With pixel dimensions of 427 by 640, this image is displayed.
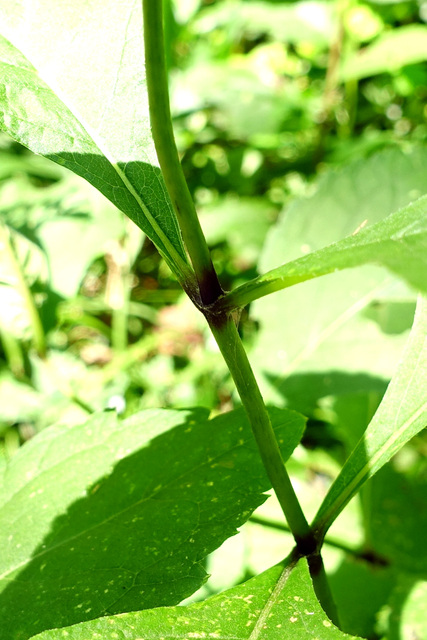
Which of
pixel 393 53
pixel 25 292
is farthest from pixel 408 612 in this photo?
pixel 393 53

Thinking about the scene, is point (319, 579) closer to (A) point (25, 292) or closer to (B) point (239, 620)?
(B) point (239, 620)

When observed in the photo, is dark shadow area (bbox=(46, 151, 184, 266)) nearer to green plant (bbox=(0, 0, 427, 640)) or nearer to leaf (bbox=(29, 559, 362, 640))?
green plant (bbox=(0, 0, 427, 640))

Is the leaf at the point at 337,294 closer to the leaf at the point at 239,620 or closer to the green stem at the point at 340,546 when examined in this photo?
the green stem at the point at 340,546

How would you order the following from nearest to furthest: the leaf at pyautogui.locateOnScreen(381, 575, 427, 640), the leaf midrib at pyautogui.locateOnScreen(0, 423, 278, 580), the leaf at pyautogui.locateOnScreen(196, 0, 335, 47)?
the leaf midrib at pyautogui.locateOnScreen(0, 423, 278, 580), the leaf at pyautogui.locateOnScreen(381, 575, 427, 640), the leaf at pyautogui.locateOnScreen(196, 0, 335, 47)

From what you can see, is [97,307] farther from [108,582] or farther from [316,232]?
[108,582]

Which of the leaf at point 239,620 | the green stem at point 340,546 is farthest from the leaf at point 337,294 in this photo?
the leaf at point 239,620

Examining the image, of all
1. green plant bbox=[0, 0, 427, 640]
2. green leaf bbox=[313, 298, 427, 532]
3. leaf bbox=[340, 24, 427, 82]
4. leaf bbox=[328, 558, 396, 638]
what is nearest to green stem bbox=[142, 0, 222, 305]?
green plant bbox=[0, 0, 427, 640]
